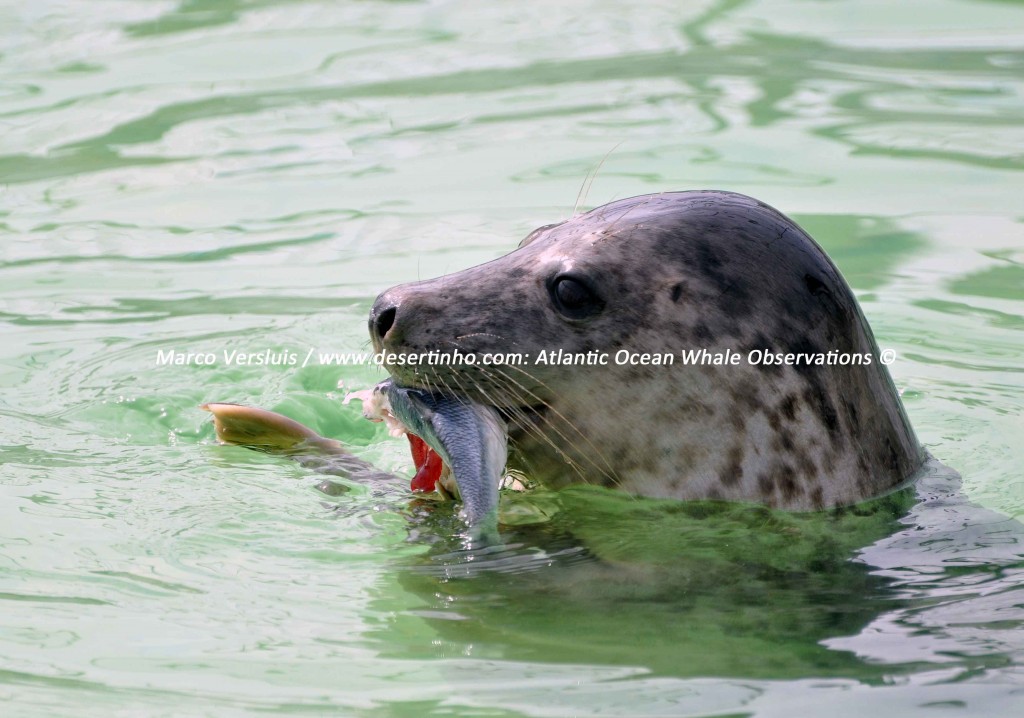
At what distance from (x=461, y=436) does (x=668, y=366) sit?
61cm

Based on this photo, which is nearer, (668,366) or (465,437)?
(465,437)

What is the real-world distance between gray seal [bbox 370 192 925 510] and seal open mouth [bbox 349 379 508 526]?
0.19 ft

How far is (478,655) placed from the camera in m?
3.85

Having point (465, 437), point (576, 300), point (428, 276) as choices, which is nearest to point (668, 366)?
point (576, 300)

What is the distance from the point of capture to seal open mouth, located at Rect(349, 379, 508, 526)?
4.08 metres

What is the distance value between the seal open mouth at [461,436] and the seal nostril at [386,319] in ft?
0.56

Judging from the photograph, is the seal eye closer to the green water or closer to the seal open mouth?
the seal open mouth

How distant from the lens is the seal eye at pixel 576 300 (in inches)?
174

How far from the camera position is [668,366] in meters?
4.37

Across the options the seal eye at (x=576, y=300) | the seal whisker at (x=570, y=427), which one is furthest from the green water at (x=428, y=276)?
the seal eye at (x=576, y=300)

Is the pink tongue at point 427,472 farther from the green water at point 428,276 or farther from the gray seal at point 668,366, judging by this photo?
the gray seal at point 668,366

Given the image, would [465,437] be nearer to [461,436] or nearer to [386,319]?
[461,436]

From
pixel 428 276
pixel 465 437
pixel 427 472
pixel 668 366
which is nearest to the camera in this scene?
pixel 465 437

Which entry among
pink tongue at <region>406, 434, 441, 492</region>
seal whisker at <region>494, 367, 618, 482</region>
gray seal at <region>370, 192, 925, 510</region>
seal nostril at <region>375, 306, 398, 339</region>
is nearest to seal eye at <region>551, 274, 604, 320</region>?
gray seal at <region>370, 192, 925, 510</region>
